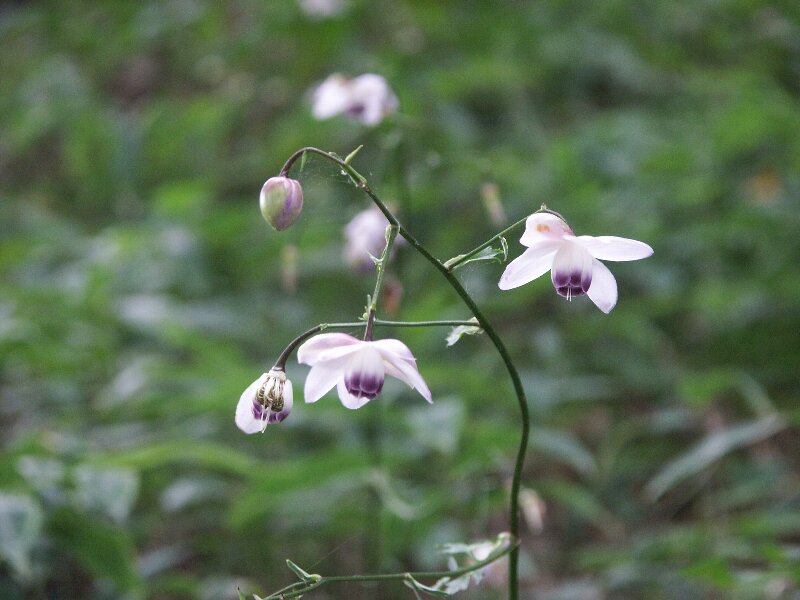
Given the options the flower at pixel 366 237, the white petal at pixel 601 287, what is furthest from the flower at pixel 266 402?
the flower at pixel 366 237

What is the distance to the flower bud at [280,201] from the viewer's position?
88cm

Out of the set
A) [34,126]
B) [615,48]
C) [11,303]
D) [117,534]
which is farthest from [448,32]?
[117,534]

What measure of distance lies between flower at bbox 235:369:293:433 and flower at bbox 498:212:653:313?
268mm

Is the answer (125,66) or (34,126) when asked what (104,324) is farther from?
(125,66)

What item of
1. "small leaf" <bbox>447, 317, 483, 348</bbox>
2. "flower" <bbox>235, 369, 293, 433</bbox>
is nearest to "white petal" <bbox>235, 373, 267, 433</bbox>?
"flower" <bbox>235, 369, 293, 433</bbox>

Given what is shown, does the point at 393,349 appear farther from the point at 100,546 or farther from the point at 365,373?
the point at 100,546

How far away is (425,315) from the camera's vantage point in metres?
1.95

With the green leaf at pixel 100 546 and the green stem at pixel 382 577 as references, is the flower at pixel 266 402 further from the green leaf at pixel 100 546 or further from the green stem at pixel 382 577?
the green leaf at pixel 100 546

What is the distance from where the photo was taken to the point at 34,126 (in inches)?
139

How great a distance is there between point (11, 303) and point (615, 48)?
3207 mm

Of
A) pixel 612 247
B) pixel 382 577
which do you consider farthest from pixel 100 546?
pixel 612 247

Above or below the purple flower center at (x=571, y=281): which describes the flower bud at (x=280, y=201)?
above

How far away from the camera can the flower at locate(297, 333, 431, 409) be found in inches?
→ 31.8

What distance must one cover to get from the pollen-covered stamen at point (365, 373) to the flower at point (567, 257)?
0.16 meters
